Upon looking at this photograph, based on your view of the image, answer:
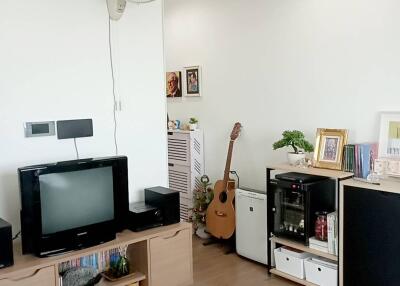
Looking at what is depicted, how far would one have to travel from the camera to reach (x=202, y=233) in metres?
4.53

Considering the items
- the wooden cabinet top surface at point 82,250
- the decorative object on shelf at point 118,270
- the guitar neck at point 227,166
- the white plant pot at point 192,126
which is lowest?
the decorative object on shelf at point 118,270

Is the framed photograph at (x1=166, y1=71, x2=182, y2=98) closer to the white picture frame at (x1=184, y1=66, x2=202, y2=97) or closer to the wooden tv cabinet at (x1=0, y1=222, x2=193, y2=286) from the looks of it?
the white picture frame at (x1=184, y1=66, x2=202, y2=97)

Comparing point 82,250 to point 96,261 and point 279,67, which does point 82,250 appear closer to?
point 96,261

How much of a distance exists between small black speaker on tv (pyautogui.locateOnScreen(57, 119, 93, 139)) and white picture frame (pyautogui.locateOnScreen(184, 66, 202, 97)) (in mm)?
2001

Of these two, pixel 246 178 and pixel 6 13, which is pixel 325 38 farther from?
pixel 6 13

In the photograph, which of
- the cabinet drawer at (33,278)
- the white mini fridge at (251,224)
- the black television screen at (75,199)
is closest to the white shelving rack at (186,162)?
the white mini fridge at (251,224)

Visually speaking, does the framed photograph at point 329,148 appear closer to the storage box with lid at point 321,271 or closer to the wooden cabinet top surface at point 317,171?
the wooden cabinet top surface at point 317,171

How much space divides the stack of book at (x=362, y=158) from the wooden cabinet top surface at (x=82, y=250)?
131cm

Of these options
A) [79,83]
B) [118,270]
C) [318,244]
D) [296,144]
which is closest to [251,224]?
[318,244]

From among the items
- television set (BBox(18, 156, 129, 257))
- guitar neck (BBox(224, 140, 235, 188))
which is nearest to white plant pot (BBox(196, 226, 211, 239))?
guitar neck (BBox(224, 140, 235, 188))

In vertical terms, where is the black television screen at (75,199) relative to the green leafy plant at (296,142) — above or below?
below

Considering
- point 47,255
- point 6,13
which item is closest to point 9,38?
point 6,13

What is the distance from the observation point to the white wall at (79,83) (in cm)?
261

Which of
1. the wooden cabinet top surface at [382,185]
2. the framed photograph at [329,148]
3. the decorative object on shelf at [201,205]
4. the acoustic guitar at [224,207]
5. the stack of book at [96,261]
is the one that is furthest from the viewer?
the decorative object on shelf at [201,205]
